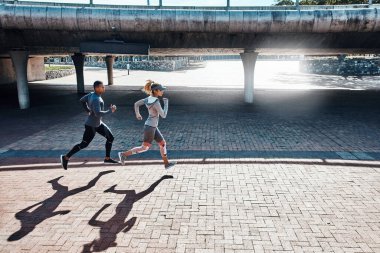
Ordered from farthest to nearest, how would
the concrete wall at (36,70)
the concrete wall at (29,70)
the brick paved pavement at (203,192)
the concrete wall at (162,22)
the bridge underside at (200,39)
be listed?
1. the concrete wall at (36,70)
2. the concrete wall at (29,70)
3. the bridge underside at (200,39)
4. the concrete wall at (162,22)
5. the brick paved pavement at (203,192)

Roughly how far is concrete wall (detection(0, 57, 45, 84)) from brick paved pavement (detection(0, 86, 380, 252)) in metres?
22.1

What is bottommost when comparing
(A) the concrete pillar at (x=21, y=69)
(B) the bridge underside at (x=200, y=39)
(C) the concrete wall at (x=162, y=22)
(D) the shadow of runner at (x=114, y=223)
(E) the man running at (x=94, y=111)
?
(D) the shadow of runner at (x=114, y=223)

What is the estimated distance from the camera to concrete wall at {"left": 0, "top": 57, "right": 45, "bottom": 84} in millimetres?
29850

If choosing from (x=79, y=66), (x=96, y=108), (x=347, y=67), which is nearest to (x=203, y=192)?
(x=96, y=108)

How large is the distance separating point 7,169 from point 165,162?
4.04 meters

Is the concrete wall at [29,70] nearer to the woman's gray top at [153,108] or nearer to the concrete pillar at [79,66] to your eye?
the concrete pillar at [79,66]

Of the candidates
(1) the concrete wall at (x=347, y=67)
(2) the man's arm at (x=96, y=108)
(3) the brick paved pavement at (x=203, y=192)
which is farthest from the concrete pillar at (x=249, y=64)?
(1) the concrete wall at (x=347, y=67)

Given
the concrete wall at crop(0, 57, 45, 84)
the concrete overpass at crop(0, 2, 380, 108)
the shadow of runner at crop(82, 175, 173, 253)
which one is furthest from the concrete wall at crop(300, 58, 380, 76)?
the shadow of runner at crop(82, 175, 173, 253)

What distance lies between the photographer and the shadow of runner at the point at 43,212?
472 centimetres

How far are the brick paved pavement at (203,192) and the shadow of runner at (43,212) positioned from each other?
0.06ft

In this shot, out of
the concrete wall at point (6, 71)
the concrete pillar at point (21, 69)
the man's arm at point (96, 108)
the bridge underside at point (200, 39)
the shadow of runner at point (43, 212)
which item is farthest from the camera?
the concrete wall at point (6, 71)

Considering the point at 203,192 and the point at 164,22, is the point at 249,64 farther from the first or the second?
the point at 203,192

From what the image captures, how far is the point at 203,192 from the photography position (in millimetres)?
6020

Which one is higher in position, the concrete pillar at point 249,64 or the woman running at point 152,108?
the concrete pillar at point 249,64
